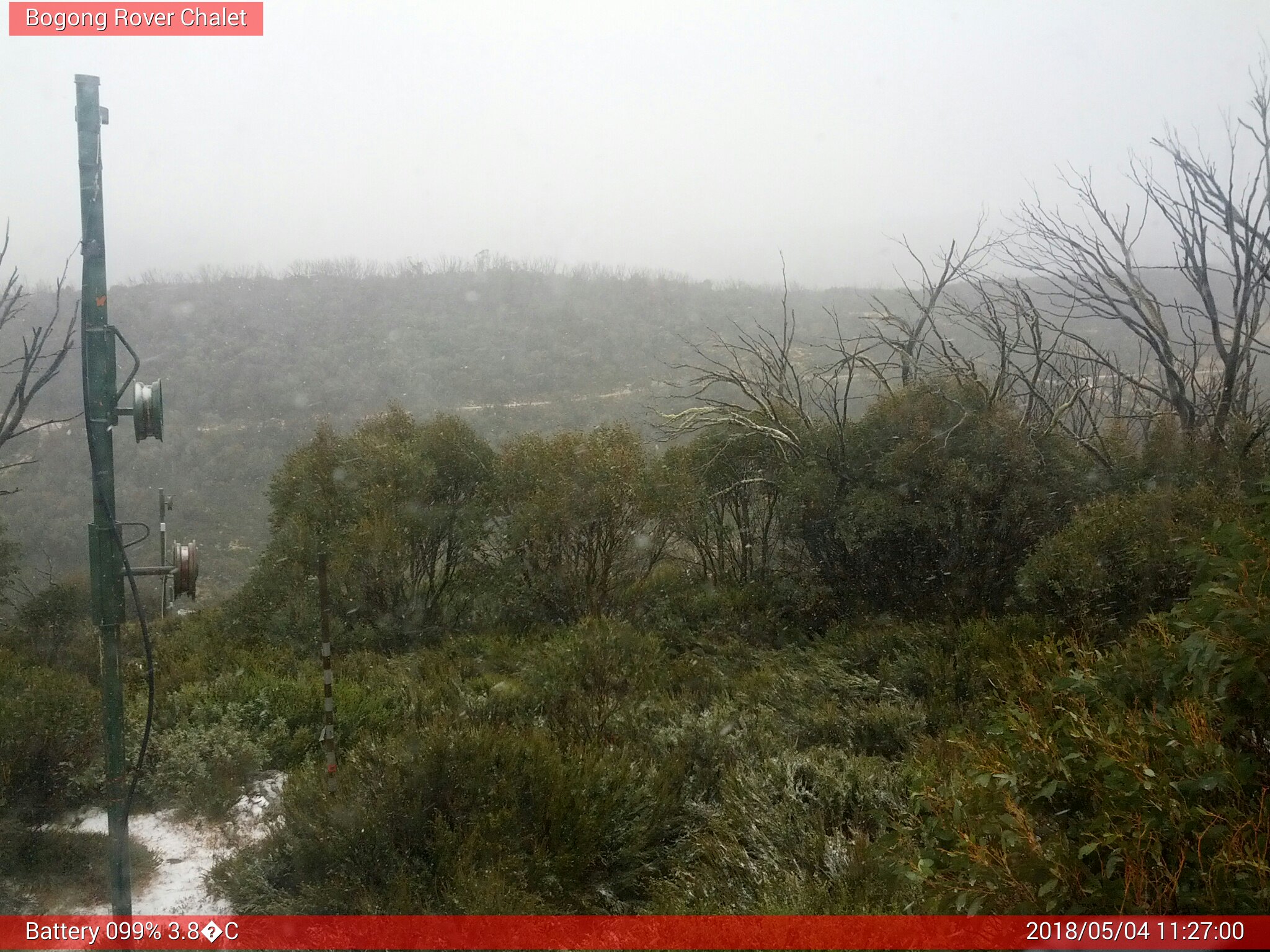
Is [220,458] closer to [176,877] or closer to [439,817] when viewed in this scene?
[176,877]

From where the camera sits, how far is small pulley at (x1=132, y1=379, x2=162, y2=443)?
385 cm

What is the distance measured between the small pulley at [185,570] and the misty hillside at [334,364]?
9002mm

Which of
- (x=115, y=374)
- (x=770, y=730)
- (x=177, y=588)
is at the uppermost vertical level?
(x=115, y=374)

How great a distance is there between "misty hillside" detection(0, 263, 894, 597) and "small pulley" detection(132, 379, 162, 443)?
359 inches

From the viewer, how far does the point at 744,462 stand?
13.8 m

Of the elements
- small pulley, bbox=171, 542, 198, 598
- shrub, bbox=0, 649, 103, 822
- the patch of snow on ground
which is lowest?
the patch of snow on ground

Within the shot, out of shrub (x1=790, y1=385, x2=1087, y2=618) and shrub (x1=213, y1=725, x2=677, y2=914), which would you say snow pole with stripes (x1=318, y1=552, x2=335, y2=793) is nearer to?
shrub (x1=213, y1=725, x2=677, y2=914)

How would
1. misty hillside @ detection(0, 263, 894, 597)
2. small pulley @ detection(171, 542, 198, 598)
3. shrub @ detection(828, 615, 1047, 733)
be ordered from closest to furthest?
small pulley @ detection(171, 542, 198, 598) < shrub @ detection(828, 615, 1047, 733) < misty hillside @ detection(0, 263, 894, 597)

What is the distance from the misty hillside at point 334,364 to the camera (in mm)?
16469

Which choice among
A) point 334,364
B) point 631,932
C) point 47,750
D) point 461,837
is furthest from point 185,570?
point 334,364

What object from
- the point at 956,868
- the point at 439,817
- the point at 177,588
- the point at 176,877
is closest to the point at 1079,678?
the point at 956,868

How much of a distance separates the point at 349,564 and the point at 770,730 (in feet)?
24.7

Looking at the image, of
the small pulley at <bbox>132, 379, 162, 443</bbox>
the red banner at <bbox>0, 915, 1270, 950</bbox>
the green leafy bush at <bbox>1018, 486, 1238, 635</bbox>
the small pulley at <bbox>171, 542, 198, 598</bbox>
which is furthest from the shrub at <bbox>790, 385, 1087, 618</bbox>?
the small pulley at <bbox>132, 379, 162, 443</bbox>

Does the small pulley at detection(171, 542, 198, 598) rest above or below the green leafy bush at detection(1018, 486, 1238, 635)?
above
